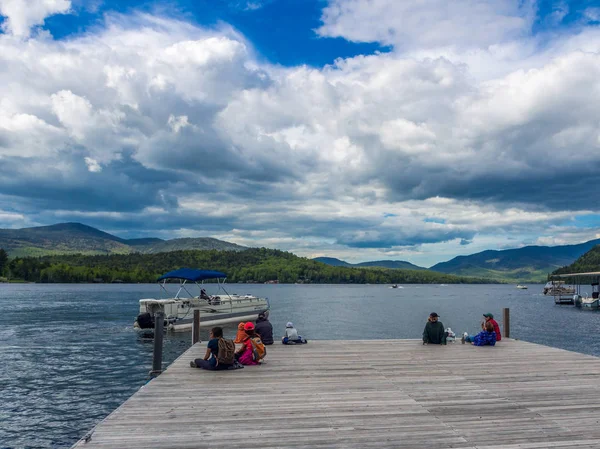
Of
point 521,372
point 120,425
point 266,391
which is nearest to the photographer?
point 120,425

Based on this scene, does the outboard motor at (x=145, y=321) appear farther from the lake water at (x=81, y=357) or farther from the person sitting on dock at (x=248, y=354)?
the person sitting on dock at (x=248, y=354)

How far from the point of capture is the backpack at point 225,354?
14539 millimetres

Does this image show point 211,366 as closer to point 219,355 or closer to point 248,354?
point 219,355

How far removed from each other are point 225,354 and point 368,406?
5.47m

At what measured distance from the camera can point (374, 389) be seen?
39.8ft

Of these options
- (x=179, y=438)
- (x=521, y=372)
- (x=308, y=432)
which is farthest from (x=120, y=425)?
(x=521, y=372)

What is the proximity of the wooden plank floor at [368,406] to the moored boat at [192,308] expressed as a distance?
97.3ft

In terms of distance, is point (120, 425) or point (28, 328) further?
point (28, 328)

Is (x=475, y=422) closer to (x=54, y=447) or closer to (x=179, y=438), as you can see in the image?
(x=179, y=438)

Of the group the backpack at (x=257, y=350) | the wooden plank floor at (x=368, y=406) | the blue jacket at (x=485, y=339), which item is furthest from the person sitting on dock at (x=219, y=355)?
the blue jacket at (x=485, y=339)

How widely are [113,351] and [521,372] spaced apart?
28.7m

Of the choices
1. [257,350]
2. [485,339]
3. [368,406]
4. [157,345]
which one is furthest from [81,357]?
[368,406]

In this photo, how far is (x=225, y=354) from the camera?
574 inches

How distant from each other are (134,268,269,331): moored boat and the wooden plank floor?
29.7 metres
